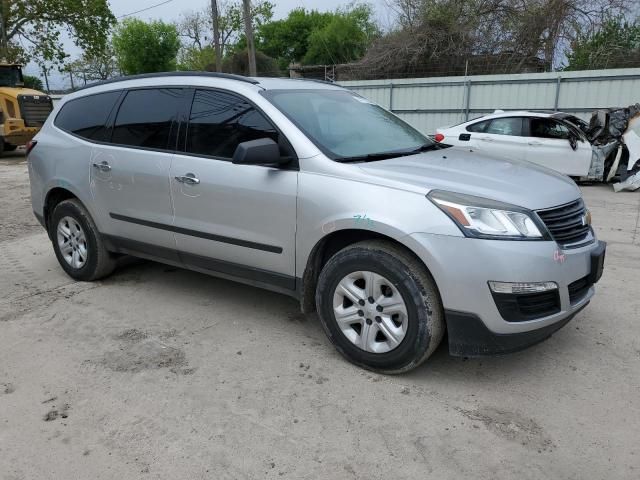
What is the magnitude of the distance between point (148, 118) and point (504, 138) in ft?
27.1

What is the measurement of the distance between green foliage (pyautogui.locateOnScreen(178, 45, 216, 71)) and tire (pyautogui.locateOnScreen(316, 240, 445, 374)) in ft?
184

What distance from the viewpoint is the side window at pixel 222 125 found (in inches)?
144

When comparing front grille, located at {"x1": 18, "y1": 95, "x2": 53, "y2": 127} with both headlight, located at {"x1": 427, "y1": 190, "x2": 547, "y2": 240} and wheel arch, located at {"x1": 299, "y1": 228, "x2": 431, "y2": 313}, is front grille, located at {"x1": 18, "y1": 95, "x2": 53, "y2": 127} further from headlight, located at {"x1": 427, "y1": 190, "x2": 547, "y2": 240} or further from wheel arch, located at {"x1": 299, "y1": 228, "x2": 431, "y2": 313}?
headlight, located at {"x1": 427, "y1": 190, "x2": 547, "y2": 240}

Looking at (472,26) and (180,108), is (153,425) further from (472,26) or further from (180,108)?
(472,26)

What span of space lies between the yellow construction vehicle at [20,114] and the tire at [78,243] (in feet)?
46.0

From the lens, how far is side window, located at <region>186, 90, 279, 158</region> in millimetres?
3648

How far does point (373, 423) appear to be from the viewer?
110 inches

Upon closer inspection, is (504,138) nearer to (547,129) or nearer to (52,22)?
(547,129)

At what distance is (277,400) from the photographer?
3.00 meters

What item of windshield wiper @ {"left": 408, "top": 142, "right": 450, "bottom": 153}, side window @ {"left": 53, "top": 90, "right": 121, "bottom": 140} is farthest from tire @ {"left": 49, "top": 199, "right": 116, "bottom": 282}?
windshield wiper @ {"left": 408, "top": 142, "right": 450, "bottom": 153}

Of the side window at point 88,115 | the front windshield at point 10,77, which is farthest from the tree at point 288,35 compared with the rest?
the side window at point 88,115

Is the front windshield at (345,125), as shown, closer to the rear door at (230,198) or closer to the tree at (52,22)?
the rear door at (230,198)

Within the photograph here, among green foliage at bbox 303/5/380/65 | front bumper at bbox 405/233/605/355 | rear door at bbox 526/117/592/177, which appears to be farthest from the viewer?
green foliage at bbox 303/5/380/65

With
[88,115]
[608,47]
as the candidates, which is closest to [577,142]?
[88,115]
